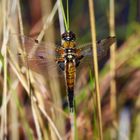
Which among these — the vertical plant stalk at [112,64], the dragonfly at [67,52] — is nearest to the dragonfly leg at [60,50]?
the dragonfly at [67,52]

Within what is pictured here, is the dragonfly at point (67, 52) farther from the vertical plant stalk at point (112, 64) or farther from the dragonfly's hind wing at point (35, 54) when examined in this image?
the vertical plant stalk at point (112, 64)

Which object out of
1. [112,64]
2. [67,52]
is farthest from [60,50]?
[112,64]

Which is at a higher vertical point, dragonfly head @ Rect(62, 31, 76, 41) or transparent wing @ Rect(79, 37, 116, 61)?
dragonfly head @ Rect(62, 31, 76, 41)

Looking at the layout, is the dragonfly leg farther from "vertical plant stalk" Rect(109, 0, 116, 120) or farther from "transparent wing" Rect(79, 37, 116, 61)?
"vertical plant stalk" Rect(109, 0, 116, 120)

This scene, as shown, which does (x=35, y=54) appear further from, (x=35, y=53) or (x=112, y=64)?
(x=112, y=64)

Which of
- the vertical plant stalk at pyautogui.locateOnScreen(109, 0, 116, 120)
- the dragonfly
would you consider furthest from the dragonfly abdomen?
the vertical plant stalk at pyautogui.locateOnScreen(109, 0, 116, 120)

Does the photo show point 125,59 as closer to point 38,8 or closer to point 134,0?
point 134,0

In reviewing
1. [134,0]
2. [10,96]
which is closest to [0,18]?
[10,96]
